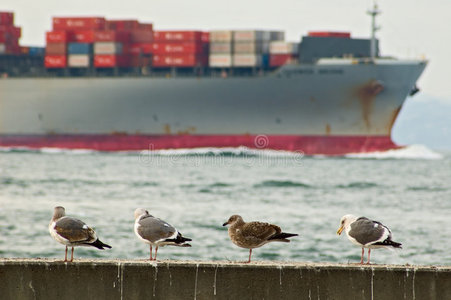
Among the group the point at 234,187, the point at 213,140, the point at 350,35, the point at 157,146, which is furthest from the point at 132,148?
the point at 234,187

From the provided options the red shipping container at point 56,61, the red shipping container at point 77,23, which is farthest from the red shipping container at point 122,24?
the red shipping container at point 56,61

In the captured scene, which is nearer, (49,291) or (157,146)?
(49,291)

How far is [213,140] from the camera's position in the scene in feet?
181

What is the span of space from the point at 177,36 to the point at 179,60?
1.71 metres

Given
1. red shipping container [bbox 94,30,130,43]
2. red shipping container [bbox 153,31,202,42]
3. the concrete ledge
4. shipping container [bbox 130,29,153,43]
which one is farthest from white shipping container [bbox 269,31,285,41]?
the concrete ledge

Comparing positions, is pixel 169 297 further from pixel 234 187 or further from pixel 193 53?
pixel 193 53

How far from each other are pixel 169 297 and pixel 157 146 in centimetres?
4894

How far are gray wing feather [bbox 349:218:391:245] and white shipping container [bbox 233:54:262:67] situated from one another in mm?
49819

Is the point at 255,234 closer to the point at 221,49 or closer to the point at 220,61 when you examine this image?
the point at 220,61

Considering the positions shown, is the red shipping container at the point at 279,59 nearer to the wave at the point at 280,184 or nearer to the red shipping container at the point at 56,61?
the red shipping container at the point at 56,61

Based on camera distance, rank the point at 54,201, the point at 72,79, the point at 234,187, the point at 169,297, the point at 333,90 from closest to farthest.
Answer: the point at 169,297 → the point at 54,201 → the point at 234,187 → the point at 333,90 → the point at 72,79

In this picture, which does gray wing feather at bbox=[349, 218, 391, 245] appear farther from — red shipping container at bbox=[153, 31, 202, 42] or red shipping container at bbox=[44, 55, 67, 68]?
red shipping container at bbox=[44, 55, 67, 68]

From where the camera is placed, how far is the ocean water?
19297mm

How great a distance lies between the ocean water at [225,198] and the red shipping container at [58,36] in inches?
299
